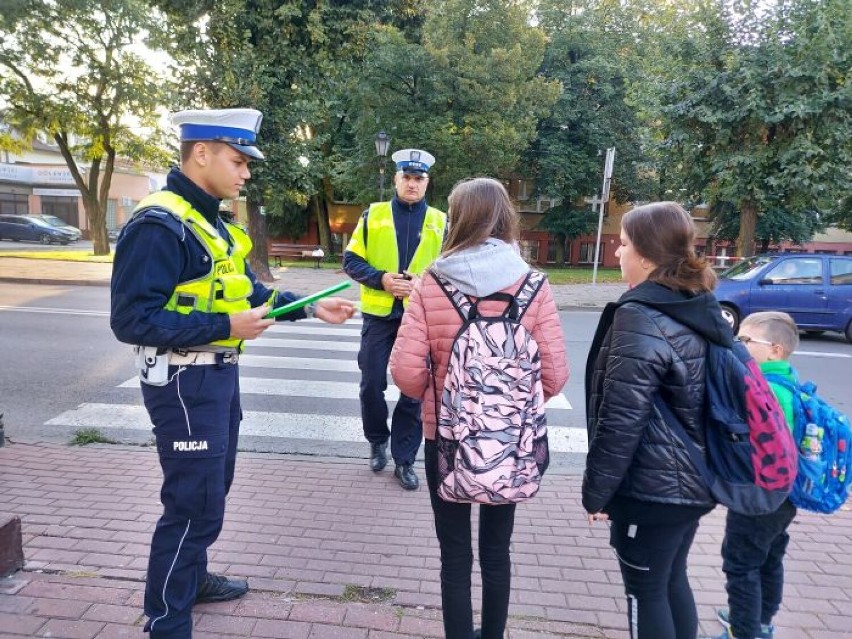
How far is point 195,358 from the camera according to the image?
2.21 m

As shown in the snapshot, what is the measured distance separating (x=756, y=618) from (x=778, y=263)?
10.2 m

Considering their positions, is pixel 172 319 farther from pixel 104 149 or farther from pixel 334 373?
pixel 104 149

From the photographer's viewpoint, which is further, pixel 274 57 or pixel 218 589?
pixel 274 57

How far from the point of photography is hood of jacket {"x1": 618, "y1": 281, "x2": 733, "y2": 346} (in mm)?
1911

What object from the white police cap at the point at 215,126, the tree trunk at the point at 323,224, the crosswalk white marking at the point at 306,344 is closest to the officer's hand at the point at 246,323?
the white police cap at the point at 215,126

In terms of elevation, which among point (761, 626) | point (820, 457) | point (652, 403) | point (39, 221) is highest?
point (39, 221)

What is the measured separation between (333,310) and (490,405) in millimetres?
889

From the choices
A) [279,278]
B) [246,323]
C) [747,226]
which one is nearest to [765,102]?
[747,226]

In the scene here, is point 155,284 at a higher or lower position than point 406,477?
higher

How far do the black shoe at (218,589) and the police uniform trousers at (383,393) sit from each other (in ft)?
4.99

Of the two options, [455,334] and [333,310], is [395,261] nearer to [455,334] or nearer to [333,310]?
[333,310]

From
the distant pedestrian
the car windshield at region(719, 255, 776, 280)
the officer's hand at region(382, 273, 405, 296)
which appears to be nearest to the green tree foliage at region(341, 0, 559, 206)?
the car windshield at region(719, 255, 776, 280)

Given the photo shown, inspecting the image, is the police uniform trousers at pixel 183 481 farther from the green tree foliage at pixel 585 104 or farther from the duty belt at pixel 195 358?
the green tree foliage at pixel 585 104

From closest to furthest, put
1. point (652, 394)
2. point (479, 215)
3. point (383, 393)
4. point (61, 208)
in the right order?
point (652, 394) < point (479, 215) < point (383, 393) < point (61, 208)
